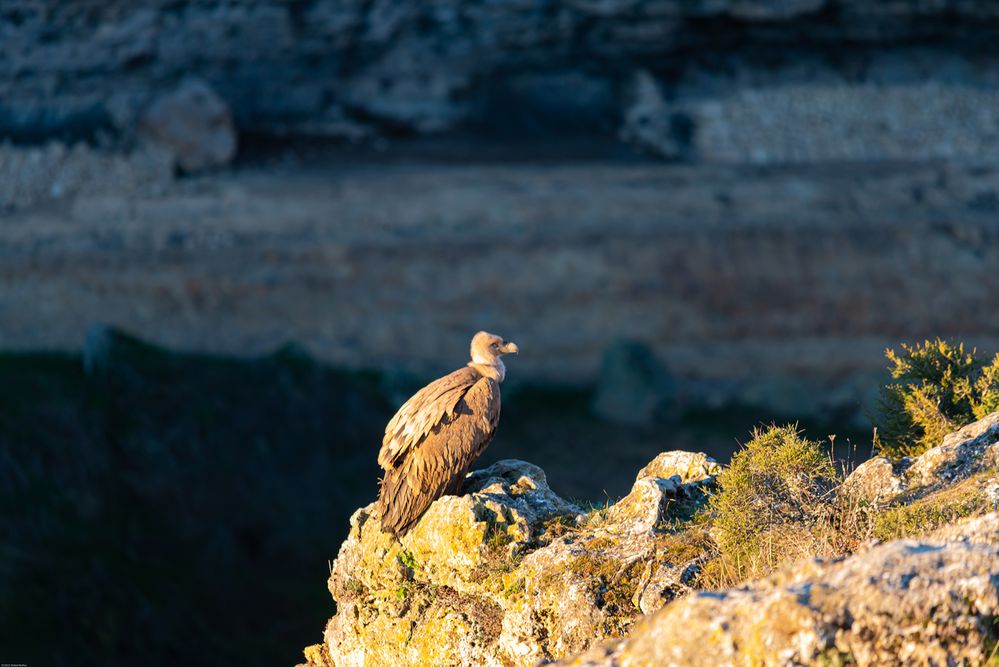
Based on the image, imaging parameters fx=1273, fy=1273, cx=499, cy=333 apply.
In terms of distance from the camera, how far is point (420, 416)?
8.00 meters

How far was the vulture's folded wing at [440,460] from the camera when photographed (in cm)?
754

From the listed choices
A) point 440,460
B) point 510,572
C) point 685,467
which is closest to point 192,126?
point 440,460

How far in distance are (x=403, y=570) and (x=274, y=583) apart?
1390 cm

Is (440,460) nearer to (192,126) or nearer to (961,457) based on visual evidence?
(961,457)

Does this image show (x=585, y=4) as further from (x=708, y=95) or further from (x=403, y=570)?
(x=403, y=570)

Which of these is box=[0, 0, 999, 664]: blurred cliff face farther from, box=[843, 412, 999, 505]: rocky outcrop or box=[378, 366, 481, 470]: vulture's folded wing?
box=[843, 412, 999, 505]: rocky outcrop

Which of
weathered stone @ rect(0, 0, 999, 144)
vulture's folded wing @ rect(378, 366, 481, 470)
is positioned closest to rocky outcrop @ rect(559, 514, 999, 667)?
vulture's folded wing @ rect(378, 366, 481, 470)

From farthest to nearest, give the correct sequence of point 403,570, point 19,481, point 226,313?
1. point 226,313
2. point 19,481
3. point 403,570

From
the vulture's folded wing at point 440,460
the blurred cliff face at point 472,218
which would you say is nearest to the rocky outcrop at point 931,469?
the vulture's folded wing at point 440,460

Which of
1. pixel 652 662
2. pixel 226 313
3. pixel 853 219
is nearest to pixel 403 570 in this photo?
pixel 652 662

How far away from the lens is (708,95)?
34.9 m

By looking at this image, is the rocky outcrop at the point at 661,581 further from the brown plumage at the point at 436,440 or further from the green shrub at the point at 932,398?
the green shrub at the point at 932,398

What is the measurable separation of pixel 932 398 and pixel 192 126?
26077 mm

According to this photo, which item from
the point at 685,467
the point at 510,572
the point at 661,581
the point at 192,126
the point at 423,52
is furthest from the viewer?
the point at 423,52
